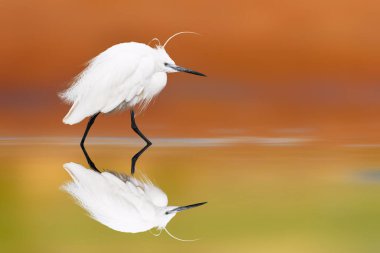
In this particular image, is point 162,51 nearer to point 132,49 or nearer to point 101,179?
point 132,49

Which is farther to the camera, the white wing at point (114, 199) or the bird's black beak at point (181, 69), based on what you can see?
the bird's black beak at point (181, 69)

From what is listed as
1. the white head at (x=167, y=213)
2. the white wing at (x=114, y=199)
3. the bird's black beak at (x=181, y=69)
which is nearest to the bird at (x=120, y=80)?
the bird's black beak at (x=181, y=69)

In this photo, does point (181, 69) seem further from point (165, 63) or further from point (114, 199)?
point (114, 199)

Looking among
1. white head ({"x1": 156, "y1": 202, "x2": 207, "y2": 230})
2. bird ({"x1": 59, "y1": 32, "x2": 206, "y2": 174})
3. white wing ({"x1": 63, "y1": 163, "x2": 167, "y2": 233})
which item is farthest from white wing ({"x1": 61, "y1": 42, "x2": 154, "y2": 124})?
white head ({"x1": 156, "y1": 202, "x2": 207, "y2": 230})

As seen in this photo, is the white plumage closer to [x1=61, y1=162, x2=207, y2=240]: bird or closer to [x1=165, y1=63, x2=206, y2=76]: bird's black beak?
[x1=165, y1=63, x2=206, y2=76]: bird's black beak

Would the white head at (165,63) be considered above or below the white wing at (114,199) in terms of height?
above

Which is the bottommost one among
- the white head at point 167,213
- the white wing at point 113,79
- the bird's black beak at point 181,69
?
the white head at point 167,213

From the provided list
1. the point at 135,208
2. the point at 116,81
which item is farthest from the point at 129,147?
the point at 135,208

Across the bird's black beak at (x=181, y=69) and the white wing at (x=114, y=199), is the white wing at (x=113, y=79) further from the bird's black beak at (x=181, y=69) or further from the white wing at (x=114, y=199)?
the white wing at (x=114, y=199)
